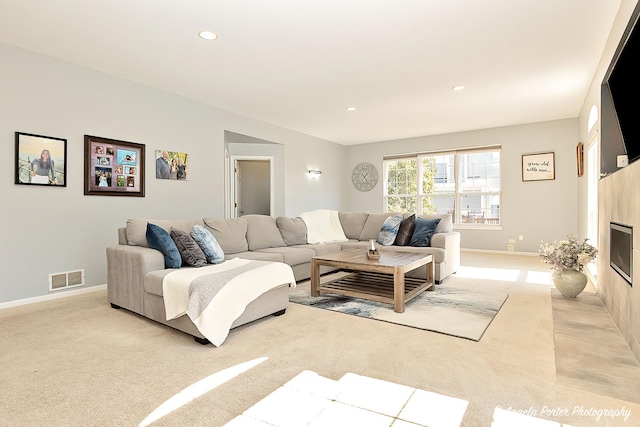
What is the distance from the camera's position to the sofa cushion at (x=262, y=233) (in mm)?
4285

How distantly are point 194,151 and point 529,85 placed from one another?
462cm

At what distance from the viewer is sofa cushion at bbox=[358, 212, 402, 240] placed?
5.23m

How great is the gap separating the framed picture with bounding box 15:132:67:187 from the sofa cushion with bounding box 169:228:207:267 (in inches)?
62.6

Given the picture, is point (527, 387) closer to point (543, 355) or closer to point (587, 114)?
point (543, 355)

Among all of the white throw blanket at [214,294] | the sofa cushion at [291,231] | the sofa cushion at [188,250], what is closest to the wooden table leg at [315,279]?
the white throw blanket at [214,294]

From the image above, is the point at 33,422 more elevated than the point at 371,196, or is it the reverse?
the point at 371,196

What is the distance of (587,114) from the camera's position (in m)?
4.83

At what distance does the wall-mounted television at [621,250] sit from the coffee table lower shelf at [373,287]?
1.56 meters

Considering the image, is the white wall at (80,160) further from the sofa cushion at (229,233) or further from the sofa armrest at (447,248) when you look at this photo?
the sofa armrest at (447,248)

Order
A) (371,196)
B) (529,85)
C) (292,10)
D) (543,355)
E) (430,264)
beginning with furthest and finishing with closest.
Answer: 1. (371,196)
2. (529,85)
3. (430,264)
4. (292,10)
5. (543,355)

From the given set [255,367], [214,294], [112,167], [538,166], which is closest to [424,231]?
[214,294]

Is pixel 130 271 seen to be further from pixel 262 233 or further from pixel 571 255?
pixel 571 255

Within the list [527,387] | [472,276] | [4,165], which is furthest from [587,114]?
[4,165]

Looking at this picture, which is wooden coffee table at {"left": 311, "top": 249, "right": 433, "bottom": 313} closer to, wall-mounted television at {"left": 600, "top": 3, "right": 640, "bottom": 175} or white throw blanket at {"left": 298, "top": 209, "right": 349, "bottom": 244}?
white throw blanket at {"left": 298, "top": 209, "right": 349, "bottom": 244}
